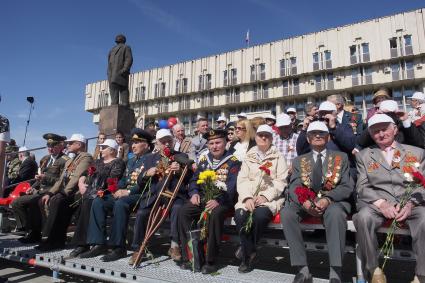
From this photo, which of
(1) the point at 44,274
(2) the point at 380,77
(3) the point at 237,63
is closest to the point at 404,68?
(2) the point at 380,77

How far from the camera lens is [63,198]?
5562 mm

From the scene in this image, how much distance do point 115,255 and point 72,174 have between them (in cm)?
202

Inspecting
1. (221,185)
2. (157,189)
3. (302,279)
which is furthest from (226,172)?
(302,279)

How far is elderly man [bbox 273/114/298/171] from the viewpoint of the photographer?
19.1ft

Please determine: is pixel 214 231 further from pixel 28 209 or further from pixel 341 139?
pixel 28 209

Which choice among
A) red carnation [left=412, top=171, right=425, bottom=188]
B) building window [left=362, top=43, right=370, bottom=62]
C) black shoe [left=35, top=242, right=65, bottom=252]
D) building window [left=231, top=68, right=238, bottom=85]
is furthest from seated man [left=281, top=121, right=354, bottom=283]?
building window [left=231, top=68, right=238, bottom=85]

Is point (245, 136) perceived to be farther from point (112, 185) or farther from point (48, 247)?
point (48, 247)

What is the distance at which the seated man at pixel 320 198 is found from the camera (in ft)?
11.2

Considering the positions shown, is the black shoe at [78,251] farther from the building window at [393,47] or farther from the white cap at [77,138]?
the building window at [393,47]

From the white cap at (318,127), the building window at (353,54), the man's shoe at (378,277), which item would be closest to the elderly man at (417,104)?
the white cap at (318,127)

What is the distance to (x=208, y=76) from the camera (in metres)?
52.3

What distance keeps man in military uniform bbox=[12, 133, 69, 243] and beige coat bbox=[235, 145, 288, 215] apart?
150 inches

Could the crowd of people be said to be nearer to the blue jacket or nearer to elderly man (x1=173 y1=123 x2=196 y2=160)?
the blue jacket

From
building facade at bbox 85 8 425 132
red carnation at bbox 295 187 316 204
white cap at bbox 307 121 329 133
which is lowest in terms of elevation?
red carnation at bbox 295 187 316 204
